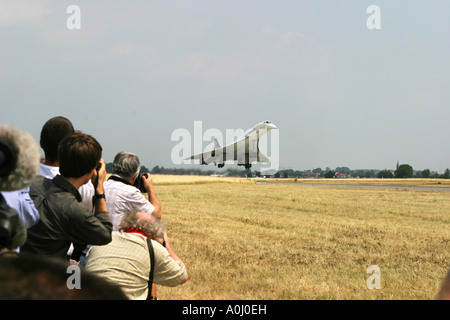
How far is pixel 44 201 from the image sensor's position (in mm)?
3230

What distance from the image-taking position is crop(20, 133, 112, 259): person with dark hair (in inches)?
126

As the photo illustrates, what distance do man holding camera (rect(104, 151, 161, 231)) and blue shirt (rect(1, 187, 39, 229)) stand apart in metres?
1.62

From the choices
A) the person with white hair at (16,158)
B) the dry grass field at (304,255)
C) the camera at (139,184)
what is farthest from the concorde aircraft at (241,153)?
the person with white hair at (16,158)

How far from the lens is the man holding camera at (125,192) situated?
4551 mm

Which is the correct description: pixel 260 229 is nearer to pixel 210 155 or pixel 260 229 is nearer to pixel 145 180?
pixel 145 180

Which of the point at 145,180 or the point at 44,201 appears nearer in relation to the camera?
the point at 44,201

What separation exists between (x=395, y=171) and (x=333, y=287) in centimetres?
11042

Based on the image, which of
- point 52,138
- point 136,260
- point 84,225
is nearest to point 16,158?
point 84,225

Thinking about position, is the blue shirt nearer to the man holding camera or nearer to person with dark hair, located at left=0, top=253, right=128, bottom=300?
the man holding camera

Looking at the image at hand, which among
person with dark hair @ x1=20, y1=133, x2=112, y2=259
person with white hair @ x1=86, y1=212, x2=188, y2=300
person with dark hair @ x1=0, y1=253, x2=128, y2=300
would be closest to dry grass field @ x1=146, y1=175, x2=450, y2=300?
person with white hair @ x1=86, y1=212, x2=188, y2=300

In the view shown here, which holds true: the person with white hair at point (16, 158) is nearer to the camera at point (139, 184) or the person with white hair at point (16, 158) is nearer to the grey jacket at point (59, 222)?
the grey jacket at point (59, 222)

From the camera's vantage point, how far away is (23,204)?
268 centimetres

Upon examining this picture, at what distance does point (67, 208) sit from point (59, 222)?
137mm
